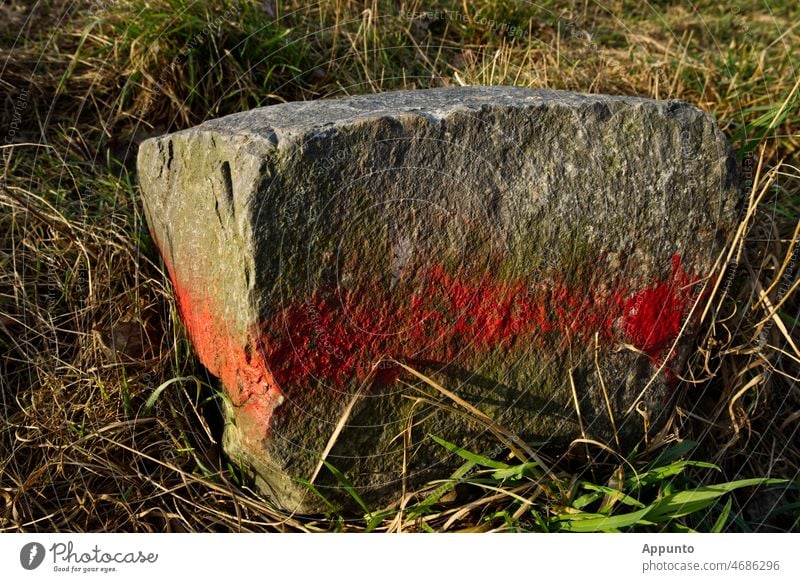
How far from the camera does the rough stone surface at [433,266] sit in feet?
5.72

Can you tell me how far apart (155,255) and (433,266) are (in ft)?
3.18

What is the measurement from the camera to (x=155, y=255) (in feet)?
7.65

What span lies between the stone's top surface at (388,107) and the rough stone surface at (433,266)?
0.01 meters

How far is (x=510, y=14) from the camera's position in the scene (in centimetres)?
320

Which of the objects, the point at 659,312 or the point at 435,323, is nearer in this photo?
the point at 435,323

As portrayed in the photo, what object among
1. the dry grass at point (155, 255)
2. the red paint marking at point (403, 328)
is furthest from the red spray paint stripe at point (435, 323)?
the dry grass at point (155, 255)

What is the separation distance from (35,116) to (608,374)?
7.34ft

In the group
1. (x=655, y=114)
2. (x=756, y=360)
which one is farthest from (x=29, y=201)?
(x=756, y=360)
